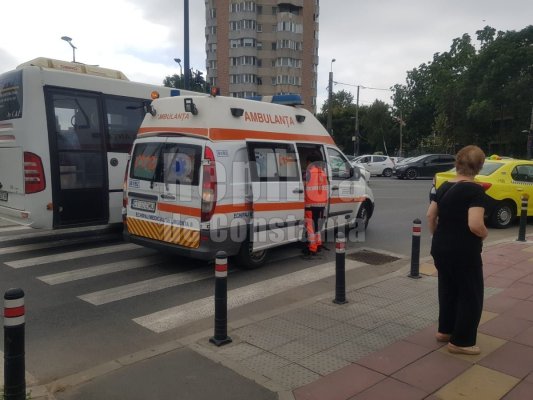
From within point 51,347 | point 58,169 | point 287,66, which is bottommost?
point 51,347

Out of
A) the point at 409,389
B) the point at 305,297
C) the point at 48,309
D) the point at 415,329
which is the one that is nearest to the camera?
the point at 409,389

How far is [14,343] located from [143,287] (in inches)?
128

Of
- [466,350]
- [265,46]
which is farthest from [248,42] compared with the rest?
[466,350]

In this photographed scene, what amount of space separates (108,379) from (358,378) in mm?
1989

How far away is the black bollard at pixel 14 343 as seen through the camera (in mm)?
3051

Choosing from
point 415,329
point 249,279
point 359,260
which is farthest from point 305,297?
point 359,260

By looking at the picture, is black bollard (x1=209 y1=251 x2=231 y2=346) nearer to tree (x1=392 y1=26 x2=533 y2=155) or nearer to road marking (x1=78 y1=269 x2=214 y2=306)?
road marking (x1=78 y1=269 x2=214 y2=306)

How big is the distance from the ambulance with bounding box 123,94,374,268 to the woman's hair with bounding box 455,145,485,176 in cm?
325

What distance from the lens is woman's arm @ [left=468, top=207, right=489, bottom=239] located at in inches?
152

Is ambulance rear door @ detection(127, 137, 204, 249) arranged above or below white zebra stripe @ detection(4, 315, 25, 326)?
above

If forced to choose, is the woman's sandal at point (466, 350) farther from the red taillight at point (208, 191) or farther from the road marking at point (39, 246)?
the road marking at point (39, 246)

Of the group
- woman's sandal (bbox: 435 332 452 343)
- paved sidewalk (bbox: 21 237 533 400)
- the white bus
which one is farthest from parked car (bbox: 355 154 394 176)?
woman's sandal (bbox: 435 332 452 343)

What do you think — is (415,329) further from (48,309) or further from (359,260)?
(48,309)

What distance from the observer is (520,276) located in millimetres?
6777
